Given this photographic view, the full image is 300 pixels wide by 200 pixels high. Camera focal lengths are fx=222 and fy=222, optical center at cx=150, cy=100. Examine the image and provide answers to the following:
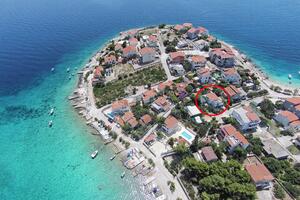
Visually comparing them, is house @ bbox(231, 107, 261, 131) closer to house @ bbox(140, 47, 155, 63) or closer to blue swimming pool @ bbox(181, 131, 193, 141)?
blue swimming pool @ bbox(181, 131, 193, 141)

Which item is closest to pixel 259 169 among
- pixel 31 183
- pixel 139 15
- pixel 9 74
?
pixel 31 183

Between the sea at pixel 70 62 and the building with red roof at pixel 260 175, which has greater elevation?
the sea at pixel 70 62

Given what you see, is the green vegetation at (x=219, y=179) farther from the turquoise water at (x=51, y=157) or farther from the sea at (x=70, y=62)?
the turquoise water at (x=51, y=157)

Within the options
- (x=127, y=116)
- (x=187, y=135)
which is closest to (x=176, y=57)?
(x=127, y=116)

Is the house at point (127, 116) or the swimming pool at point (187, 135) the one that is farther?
the house at point (127, 116)

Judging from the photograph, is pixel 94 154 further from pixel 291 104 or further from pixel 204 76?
pixel 291 104

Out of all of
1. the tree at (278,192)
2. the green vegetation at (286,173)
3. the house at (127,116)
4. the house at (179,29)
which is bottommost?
the tree at (278,192)

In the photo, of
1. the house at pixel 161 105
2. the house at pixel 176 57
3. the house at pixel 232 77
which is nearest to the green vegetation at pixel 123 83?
the house at pixel 176 57
